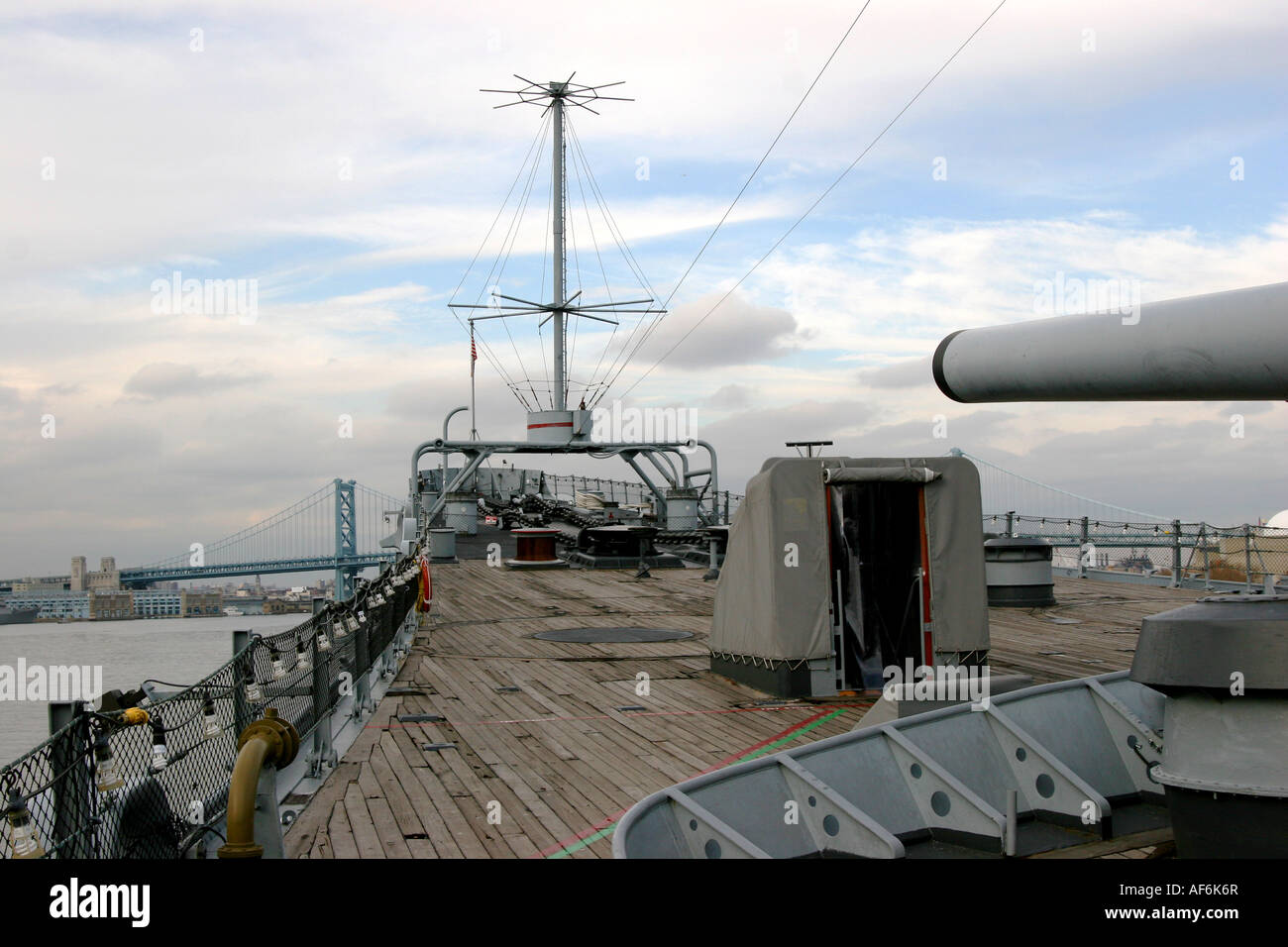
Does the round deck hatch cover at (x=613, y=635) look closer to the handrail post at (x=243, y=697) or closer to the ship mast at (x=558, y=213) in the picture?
the handrail post at (x=243, y=697)

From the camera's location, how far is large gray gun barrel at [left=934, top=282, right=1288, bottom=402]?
3.23 meters

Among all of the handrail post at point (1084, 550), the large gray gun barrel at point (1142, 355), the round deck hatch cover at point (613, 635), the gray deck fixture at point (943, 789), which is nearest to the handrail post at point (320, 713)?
the gray deck fixture at point (943, 789)

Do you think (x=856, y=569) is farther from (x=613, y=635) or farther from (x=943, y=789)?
(x=943, y=789)

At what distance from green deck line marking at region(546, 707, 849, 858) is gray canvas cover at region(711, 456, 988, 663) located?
1.00 meters

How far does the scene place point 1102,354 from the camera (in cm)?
365

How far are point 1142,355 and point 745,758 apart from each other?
17.2 feet

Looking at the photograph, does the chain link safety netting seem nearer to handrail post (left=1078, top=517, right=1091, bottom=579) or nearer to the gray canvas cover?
the gray canvas cover

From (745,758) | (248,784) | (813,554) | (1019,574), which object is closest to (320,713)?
(745,758)

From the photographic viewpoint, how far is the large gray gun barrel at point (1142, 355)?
3232 mm

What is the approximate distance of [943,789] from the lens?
524 centimetres

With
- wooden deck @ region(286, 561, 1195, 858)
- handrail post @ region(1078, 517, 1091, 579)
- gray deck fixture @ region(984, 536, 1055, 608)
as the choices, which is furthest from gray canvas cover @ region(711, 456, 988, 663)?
handrail post @ region(1078, 517, 1091, 579)
